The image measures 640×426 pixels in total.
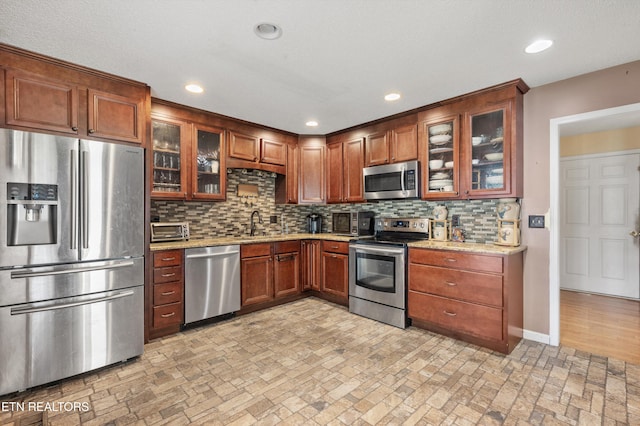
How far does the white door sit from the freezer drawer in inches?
230

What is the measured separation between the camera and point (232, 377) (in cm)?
229

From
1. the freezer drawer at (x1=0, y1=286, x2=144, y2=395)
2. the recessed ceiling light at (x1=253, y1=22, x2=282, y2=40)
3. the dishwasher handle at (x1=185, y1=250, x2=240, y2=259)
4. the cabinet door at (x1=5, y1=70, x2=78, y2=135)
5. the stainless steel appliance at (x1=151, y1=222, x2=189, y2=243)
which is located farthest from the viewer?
the stainless steel appliance at (x1=151, y1=222, x2=189, y2=243)

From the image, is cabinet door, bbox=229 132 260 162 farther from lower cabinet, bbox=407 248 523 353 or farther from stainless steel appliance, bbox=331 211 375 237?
lower cabinet, bbox=407 248 523 353

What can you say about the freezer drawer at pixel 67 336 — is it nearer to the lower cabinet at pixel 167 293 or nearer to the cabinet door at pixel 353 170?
the lower cabinet at pixel 167 293

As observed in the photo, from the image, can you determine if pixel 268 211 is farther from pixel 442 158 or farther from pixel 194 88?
pixel 442 158

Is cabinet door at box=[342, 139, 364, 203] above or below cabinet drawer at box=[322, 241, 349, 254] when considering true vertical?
above

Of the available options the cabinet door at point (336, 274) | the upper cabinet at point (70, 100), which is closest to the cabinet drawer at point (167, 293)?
the upper cabinet at point (70, 100)

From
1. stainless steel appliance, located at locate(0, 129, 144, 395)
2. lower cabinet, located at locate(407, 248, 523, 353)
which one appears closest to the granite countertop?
lower cabinet, located at locate(407, 248, 523, 353)

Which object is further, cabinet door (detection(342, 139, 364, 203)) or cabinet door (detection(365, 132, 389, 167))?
cabinet door (detection(342, 139, 364, 203))

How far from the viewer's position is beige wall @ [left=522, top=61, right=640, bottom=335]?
8.74 ft

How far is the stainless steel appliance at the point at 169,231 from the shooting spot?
3.27 metres

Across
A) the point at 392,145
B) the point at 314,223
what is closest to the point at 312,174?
the point at 314,223

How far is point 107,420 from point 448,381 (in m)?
2.29

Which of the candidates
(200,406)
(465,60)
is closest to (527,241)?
(465,60)
